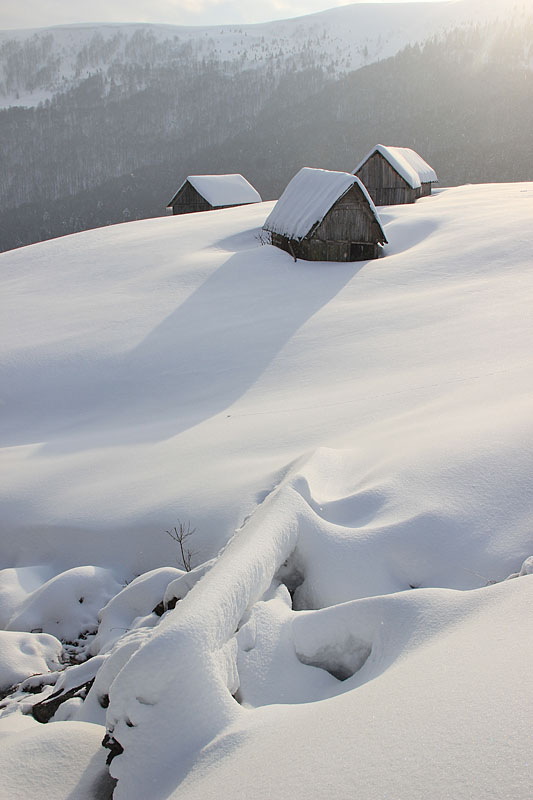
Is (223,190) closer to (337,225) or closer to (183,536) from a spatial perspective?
(337,225)

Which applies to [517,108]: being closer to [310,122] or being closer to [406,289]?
[310,122]

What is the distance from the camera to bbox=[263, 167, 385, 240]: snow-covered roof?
17.6 metres

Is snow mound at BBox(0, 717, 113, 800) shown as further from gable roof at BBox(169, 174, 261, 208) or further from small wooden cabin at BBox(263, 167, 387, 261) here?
gable roof at BBox(169, 174, 261, 208)

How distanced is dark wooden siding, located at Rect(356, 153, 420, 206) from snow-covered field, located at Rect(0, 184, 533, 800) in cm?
1410

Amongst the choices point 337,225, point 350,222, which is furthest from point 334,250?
point 350,222

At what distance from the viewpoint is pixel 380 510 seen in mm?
4820

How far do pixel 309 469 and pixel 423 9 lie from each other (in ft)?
759

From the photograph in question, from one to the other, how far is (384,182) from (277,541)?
27380 millimetres

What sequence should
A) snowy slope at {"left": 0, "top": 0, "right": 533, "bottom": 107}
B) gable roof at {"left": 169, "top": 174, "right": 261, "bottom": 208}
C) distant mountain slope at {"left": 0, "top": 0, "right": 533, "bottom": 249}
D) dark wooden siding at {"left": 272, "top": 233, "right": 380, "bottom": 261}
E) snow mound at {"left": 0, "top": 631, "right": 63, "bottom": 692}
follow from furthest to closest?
1. snowy slope at {"left": 0, "top": 0, "right": 533, "bottom": 107}
2. distant mountain slope at {"left": 0, "top": 0, "right": 533, "bottom": 249}
3. gable roof at {"left": 169, "top": 174, "right": 261, "bottom": 208}
4. dark wooden siding at {"left": 272, "top": 233, "right": 380, "bottom": 261}
5. snow mound at {"left": 0, "top": 631, "right": 63, "bottom": 692}

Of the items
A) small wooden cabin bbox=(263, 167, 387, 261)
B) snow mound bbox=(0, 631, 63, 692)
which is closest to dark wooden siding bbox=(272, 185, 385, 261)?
small wooden cabin bbox=(263, 167, 387, 261)

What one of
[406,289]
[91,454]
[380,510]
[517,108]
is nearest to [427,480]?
[380,510]

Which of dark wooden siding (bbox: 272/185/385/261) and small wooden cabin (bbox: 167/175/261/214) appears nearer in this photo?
dark wooden siding (bbox: 272/185/385/261)

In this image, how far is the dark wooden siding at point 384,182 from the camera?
27.7 meters

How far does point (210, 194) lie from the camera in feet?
103
